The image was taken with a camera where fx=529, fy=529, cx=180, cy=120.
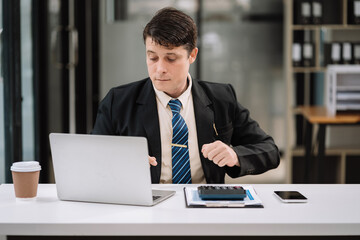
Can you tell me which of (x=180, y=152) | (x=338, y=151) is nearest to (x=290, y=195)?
(x=180, y=152)

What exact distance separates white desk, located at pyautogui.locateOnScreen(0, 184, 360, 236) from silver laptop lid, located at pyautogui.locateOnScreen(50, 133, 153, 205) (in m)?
0.03

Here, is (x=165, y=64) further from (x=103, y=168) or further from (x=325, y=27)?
(x=325, y=27)

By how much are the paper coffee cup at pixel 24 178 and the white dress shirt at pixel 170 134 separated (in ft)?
1.81

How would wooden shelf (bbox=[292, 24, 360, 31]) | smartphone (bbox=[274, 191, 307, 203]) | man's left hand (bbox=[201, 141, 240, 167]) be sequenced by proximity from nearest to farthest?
1. smartphone (bbox=[274, 191, 307, 203])
2. man's left hand (bbox=[201, 141, 240, 167])
3. wooden shelf (bbox=[292, 24, 360, 31])

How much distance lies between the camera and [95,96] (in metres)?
5.25

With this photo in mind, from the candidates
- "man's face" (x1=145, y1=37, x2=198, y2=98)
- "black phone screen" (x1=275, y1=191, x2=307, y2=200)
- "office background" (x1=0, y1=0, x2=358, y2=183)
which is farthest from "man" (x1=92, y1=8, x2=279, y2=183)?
"office background" (x1=0, y1=0, x2=358, y2=183)

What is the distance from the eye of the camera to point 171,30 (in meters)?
1.92

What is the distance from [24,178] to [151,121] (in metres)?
0.60

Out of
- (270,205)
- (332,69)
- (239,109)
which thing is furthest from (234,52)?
(270,205)

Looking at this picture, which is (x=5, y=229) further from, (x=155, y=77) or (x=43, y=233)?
(x=155, y=77)

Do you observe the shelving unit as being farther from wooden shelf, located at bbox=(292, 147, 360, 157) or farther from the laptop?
the laptop

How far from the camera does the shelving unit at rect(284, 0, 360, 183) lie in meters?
4.43

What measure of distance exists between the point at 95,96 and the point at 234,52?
1.44 m

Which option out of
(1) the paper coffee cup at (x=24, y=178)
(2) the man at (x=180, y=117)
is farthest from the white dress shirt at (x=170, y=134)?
(1) the paper coffee cup at (x=24, y=178)
